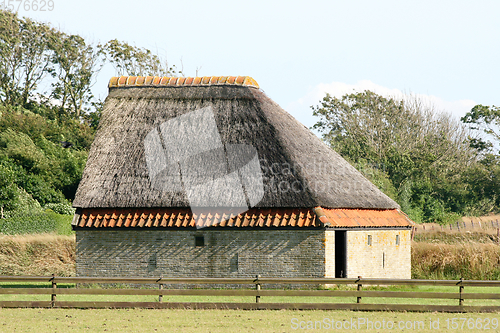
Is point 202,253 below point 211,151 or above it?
below

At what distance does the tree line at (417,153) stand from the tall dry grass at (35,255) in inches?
922

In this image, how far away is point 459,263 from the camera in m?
23.8

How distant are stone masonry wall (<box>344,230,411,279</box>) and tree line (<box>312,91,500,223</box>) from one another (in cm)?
2044

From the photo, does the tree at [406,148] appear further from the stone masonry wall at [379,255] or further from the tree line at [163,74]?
the stone masonry wall at [379,255]

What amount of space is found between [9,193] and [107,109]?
14.3 meters

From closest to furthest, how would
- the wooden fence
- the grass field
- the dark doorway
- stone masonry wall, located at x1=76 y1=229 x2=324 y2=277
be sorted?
the grass field < the wooden fence < stone masonry wall, located at x1=76 y1=229 x2=324 y2=277 < the dark doorway

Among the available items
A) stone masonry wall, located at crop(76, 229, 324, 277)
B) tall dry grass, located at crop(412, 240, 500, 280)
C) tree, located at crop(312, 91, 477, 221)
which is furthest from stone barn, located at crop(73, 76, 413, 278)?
tree, located at crop(312, 91, 477, 221)

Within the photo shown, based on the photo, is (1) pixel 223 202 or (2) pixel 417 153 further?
(2) pixel 417 153

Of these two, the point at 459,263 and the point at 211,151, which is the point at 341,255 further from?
the point at 211,151

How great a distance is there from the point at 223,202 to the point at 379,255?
6.01 meters

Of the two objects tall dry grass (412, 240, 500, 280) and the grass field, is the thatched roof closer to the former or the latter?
tall dry grass (412, 240, 500, 280)

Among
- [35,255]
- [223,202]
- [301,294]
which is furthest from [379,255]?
[35,255]

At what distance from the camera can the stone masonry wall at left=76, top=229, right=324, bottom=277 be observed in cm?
2039

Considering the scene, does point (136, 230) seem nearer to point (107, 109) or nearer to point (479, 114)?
point (107, 109)
